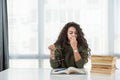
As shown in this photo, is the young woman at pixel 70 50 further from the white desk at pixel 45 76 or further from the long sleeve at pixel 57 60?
→ the white desk at pixel 45 76

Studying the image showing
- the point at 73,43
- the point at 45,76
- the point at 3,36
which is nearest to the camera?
the point at 45,76

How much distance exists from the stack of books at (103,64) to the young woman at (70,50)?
0.18 m

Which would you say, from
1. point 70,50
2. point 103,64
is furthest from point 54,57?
point 103,64

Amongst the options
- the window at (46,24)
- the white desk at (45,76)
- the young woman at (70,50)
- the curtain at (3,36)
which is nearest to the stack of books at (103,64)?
the white desk at (45,76)

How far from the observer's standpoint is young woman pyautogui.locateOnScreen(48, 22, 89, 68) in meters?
2.38

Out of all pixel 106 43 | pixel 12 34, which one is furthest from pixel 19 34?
pixel 106 43

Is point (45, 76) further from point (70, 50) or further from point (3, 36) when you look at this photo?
point (3, 36)

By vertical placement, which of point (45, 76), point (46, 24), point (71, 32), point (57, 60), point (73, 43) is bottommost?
point (45, 76)

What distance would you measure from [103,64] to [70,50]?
0.42m

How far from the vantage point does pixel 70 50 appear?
248 cm

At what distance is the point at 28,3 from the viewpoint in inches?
160

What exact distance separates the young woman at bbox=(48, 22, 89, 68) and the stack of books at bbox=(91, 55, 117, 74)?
18 cm

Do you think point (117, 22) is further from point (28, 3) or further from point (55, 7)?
point (28, 3)

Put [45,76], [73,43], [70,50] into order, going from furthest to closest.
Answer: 1. [70,50]
2. [73,43]
3. [45,76]
